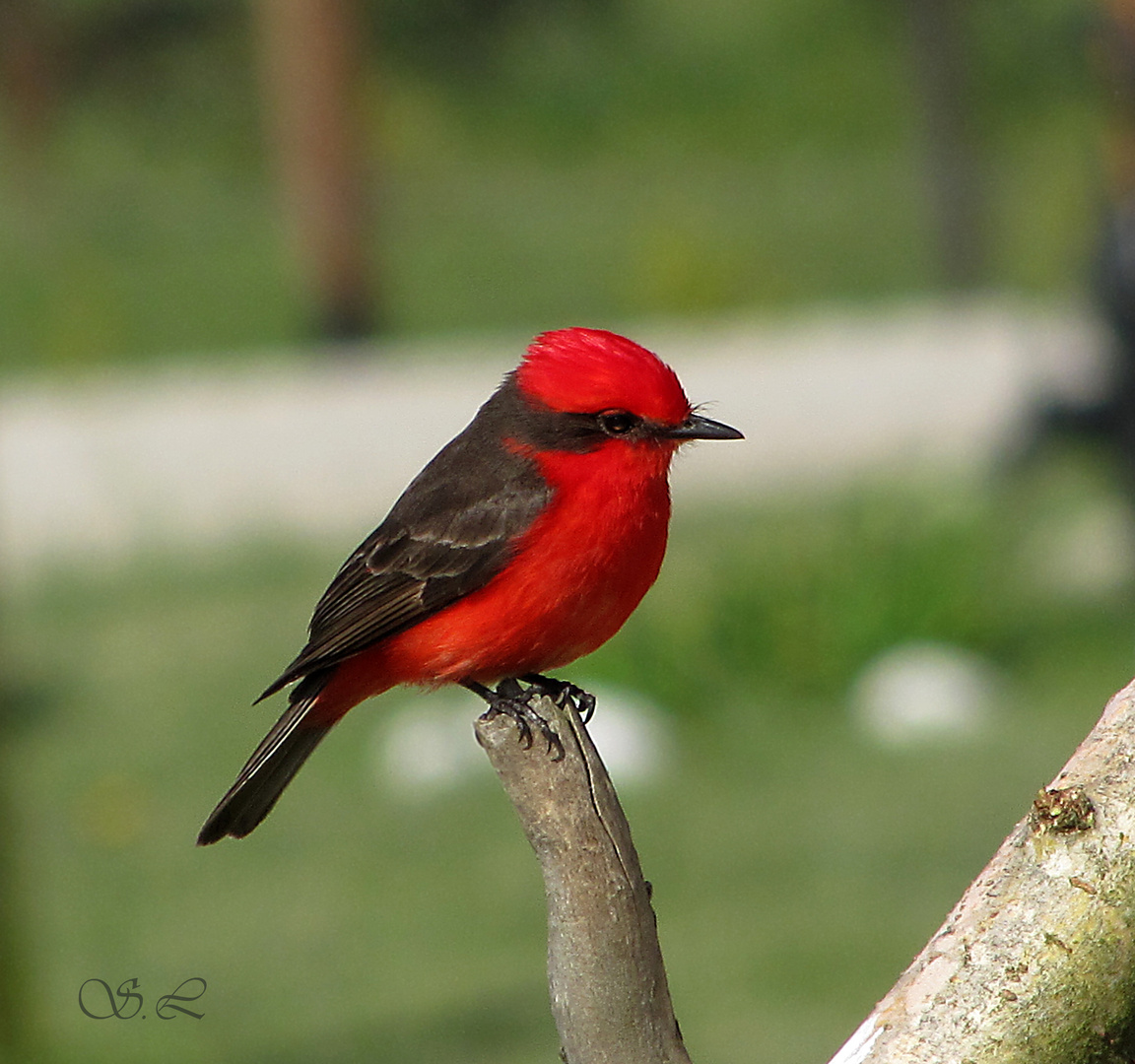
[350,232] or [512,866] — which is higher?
[350,232]

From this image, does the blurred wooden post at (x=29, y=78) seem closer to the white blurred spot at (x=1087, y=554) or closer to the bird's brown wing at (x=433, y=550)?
the white blurred spot at (x=1087, y=554)

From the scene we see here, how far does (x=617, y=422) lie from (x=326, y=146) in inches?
349

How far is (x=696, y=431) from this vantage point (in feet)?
9.32

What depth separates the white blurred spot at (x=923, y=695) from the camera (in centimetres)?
769

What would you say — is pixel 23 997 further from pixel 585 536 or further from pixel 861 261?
pixel 861 261

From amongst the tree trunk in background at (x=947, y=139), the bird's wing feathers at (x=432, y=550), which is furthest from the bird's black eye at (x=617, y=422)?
the tree trunk in background at (x=947, y=139)

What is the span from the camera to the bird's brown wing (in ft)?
9.80

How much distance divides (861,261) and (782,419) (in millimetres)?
5465

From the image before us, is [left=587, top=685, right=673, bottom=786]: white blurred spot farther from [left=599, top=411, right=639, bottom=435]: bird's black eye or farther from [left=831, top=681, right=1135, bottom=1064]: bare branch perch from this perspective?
[left=831, top=681, right=1135, bottom=1064]: bare branch perch

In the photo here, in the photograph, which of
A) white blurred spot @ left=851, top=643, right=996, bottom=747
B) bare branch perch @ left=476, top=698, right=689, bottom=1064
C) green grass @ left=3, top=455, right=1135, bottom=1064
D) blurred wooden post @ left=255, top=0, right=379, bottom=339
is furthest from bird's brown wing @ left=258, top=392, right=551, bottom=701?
blurred wooden post @ left=255, top=0, right=379, bottom=339

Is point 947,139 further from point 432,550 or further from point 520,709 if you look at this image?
point 520,709

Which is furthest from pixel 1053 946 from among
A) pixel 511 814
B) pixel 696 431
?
pixel 511 814

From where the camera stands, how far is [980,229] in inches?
588

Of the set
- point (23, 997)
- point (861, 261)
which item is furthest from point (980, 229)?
point (23, 997)
